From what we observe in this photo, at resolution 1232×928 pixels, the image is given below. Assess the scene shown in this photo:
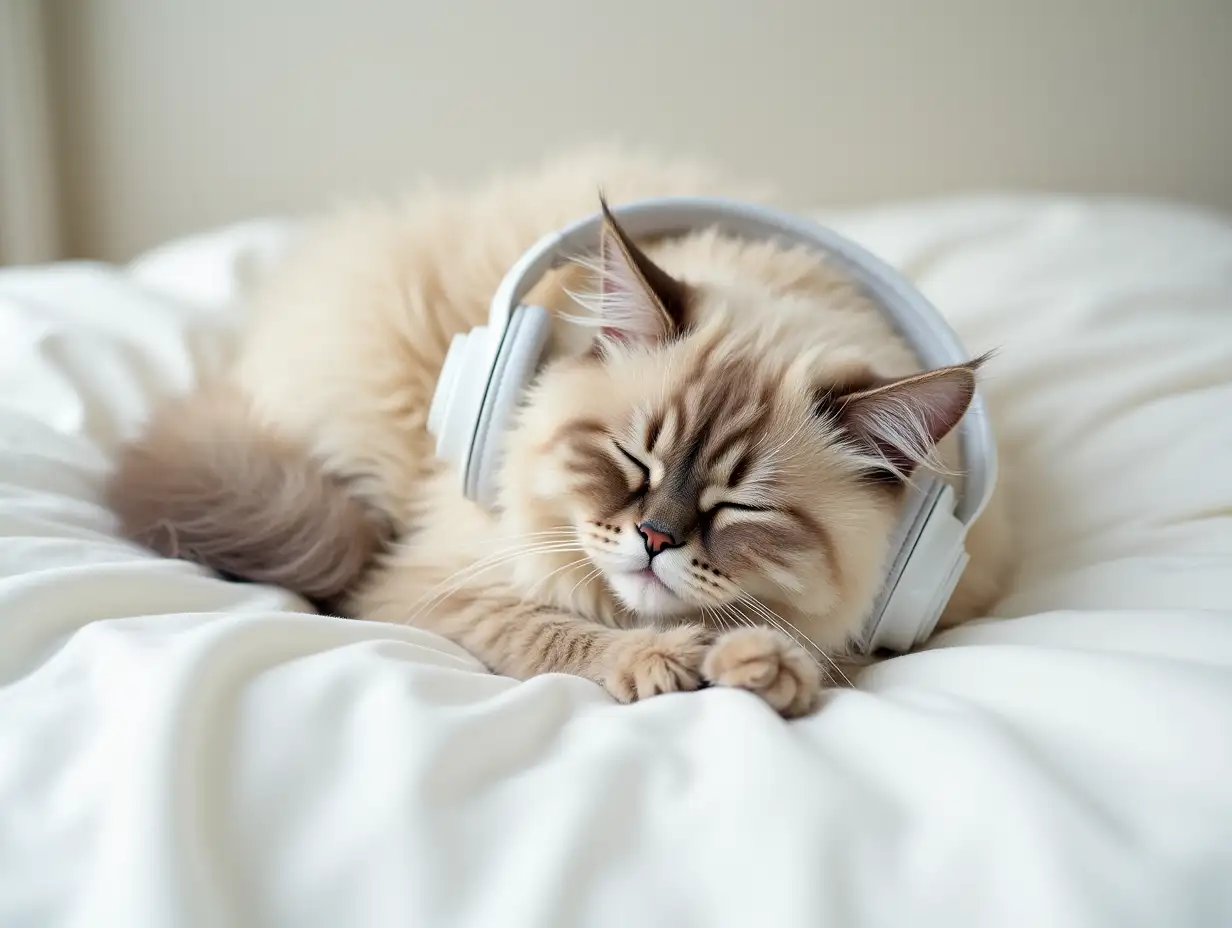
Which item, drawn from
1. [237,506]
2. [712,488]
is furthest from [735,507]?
[237,506]

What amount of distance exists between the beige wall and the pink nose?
1702 millimetres

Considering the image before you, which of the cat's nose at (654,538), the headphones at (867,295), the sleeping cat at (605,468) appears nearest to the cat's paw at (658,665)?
the sleeping cat at (605,468)

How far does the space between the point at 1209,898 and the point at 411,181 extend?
241cm

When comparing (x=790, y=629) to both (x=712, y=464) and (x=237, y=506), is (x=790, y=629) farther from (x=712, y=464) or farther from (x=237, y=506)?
(x=237, y=506)

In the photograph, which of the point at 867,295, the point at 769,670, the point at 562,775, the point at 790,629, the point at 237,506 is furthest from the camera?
the point at 867,295

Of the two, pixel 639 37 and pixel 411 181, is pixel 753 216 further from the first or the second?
pixel 411 181

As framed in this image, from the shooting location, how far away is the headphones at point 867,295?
114 cm

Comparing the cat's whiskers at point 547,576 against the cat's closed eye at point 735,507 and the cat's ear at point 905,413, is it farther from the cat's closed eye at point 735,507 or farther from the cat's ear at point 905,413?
the cat's ear at point 905,413

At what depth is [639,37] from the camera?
237 cm

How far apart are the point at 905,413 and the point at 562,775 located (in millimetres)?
598

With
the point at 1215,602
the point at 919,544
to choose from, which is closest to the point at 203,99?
the point at 919,544

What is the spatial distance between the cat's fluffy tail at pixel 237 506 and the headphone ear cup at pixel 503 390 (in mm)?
250

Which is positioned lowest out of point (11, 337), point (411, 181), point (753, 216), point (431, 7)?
point (11, 337)

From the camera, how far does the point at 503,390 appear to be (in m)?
1.23
